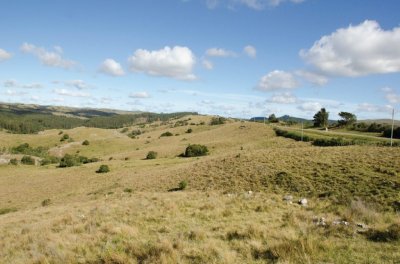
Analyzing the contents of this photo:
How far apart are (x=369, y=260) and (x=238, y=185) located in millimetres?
18988

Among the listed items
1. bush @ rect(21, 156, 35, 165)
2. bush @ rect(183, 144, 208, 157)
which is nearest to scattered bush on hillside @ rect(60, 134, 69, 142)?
bush @ rect(21, 156, 35, 165)

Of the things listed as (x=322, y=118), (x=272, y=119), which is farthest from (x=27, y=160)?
(x=272, y=119)

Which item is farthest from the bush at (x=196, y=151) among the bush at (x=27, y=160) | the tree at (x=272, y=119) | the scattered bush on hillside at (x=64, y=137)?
the scattered bush on hillside at (x=64, y=137)

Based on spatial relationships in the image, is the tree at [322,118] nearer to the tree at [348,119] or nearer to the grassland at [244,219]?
the tree at [348,119]

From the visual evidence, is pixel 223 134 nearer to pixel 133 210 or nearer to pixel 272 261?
pixel 133 210

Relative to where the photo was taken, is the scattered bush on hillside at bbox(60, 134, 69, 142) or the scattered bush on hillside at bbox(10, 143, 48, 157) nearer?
the scattered bush on hillside at bbox(10, 143, 48, 157)

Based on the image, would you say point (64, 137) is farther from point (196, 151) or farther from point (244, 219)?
point (244, 219)

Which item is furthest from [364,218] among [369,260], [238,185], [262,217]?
[238,185]

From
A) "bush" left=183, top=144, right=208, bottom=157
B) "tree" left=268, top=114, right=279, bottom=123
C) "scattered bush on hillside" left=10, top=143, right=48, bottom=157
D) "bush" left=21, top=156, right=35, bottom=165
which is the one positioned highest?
"tree" left=268, top=114, right=279, bottom=123

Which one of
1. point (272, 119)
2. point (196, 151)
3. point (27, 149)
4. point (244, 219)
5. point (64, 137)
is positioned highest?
point (272, 119)

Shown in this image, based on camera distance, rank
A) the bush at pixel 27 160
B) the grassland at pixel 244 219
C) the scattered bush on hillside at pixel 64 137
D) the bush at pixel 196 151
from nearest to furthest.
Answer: the grassland at pixel 244 219 → the bush at pixel 196 151 → the bush at pixel 27 160 → the scattered bush on hillside at pixel 64 137

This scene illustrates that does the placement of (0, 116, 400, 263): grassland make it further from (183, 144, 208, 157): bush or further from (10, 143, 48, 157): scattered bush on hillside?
(10, 143, 48, 157): scattered bush on hillside

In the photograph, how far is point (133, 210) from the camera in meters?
19.2

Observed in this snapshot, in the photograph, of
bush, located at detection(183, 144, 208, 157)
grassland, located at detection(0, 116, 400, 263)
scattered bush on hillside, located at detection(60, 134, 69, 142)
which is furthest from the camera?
scattered bush on hillside, located at detection(60, 134, 69, 142)
